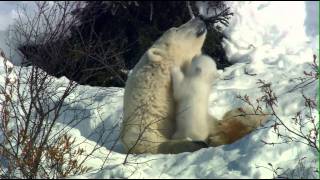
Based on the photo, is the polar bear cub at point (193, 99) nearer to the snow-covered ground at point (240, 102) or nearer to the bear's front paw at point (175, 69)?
the bear's front paw at point (175, 69)

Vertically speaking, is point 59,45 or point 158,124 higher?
point 59,45

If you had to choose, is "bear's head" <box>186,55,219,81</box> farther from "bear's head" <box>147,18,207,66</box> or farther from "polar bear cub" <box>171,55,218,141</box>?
"bear's head" <box>147,18,207,66</box>

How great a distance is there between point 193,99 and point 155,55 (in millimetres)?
547

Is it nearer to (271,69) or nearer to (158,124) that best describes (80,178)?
(158,124)

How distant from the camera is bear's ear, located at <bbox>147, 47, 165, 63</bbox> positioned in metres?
6.10

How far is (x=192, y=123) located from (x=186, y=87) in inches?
12.8

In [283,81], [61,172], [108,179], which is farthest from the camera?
[283,81]

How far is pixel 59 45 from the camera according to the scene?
595 centimetres

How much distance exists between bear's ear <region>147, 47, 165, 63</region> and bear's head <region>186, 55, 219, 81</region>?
281 mm

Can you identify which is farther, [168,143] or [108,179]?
[168,143]

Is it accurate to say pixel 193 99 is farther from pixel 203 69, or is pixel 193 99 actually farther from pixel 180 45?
pixel 180 45

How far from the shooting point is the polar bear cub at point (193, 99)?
5.96 m

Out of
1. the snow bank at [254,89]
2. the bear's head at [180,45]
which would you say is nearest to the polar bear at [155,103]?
the bear's head at [180,45]

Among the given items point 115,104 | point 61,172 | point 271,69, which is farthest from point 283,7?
point 61,172
